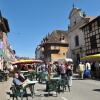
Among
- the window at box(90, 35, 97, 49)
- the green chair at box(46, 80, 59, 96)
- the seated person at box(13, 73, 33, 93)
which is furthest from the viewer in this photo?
the window at box(90, 35, 97, 49)

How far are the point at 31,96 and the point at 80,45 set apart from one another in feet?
129

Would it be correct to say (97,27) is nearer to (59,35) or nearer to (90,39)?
(90,39)

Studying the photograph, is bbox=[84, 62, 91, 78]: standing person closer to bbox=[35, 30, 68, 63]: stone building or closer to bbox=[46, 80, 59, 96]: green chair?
bbox=[46, 80, 59, 96]: green chair

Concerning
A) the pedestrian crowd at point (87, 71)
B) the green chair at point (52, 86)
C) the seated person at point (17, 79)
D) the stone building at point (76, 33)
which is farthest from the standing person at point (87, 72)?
the stone building at point (76, 33)

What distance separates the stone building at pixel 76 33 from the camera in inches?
2183

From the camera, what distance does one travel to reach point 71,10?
201 ft

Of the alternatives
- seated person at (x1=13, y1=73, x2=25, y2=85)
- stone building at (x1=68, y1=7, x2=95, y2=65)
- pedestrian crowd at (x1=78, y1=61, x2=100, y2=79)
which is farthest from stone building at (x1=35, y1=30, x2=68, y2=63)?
seated person at (x1=13, y1=73, x2=25, y2=85)

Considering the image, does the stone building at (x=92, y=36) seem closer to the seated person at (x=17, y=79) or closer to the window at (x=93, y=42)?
the window at (x=93, y=42)

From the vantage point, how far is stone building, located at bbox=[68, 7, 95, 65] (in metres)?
55.4

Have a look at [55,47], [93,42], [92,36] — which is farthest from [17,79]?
[55,47]

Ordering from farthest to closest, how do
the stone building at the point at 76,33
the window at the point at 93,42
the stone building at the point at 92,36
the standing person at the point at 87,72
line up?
the stone building at the point at 76,33, the window at the point at 93,42, the stone building at the point at 92,36, the standing person at the point at 87,72

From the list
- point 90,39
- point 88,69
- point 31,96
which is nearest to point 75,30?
point 90,39

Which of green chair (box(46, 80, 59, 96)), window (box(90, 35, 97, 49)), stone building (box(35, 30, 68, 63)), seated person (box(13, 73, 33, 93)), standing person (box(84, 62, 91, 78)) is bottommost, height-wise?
green chair (box(46, 80, 59, 96))

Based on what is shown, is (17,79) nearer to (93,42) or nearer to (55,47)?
(93,42)
